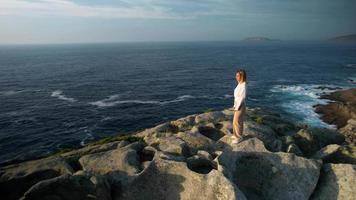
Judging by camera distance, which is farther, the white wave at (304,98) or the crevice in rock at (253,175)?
the white wave at (304,98)

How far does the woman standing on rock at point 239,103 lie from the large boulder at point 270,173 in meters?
2.21

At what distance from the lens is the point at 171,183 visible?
13.1m

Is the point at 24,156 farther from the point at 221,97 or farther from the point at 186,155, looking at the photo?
the point at 221,97

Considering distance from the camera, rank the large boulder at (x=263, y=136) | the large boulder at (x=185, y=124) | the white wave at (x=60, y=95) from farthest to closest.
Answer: the white wave at (x=60, y=95), the large boulder at (x=185, y=124), the large boulder at (x=263, y=136)

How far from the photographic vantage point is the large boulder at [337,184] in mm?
12875

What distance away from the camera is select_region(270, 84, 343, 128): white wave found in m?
62.9

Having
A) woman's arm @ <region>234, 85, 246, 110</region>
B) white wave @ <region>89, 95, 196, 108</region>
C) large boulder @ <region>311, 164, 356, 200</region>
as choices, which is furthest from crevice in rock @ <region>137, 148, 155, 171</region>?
white wave @ <region>89, 95, 196, 108</region>

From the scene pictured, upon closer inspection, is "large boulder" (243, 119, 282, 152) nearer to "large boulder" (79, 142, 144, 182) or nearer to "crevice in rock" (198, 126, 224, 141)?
"crevice in rock" (198, 126, 224, 141)

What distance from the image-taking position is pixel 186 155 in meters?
16.6

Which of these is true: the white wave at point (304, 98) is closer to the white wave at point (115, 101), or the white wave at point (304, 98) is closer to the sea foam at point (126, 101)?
the sea foam at point (126, 101)

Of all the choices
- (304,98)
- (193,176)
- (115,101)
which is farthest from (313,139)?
(304,98)

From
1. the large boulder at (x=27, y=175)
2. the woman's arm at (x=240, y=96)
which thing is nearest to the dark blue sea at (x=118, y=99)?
the large boulder at (x=27, y=175)

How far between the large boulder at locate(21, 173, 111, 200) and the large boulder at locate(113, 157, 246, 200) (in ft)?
3.73

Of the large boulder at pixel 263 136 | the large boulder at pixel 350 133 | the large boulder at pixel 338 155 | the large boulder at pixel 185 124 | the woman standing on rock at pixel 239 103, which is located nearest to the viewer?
the woman standing on rock at pixel 239 103
